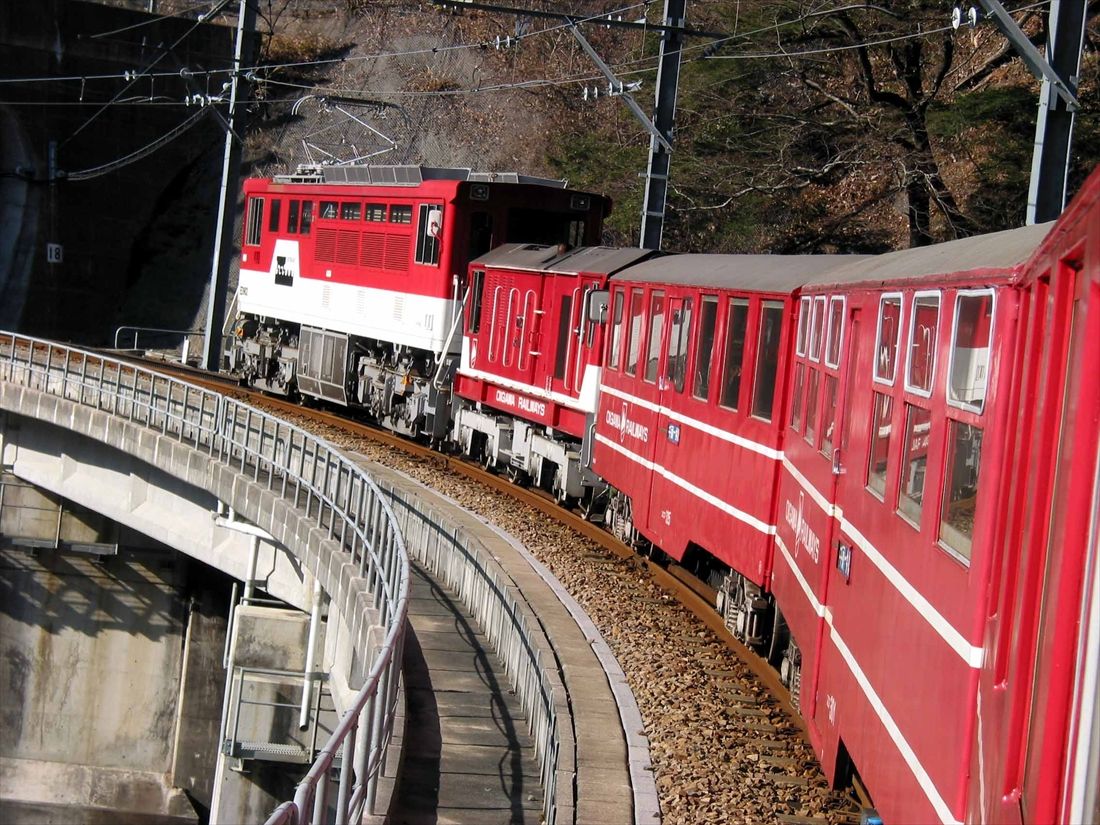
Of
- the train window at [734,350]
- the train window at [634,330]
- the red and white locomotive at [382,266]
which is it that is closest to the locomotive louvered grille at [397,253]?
the red and white locomotive at [382,266]

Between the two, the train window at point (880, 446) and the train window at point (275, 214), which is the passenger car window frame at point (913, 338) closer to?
the train window at point (880, 446)

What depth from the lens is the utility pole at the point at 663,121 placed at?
1978 centimetres

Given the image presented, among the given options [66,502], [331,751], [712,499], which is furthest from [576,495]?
[66,502]

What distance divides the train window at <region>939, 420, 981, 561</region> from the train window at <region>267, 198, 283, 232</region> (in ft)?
79.7

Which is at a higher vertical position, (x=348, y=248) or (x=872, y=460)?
(x=348, y=248)

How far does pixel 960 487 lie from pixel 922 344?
3.67 ft

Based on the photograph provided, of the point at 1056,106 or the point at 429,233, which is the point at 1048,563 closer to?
the point at 1056,106

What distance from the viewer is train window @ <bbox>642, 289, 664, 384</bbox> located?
13.3 metres

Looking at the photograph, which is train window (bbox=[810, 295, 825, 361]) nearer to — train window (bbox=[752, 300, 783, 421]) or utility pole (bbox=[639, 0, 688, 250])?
train window (bbox=[752, 300, 783, 421])

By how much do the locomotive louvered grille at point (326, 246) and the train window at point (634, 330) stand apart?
38.6ft

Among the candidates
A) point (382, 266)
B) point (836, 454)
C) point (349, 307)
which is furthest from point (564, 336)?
point (836, 454)

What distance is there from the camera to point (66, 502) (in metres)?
27.8

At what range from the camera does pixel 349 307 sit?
2448 centimetres

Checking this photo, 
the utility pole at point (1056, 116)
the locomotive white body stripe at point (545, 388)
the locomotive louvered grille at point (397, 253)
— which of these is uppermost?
the utility pole at point (1056, 116)
